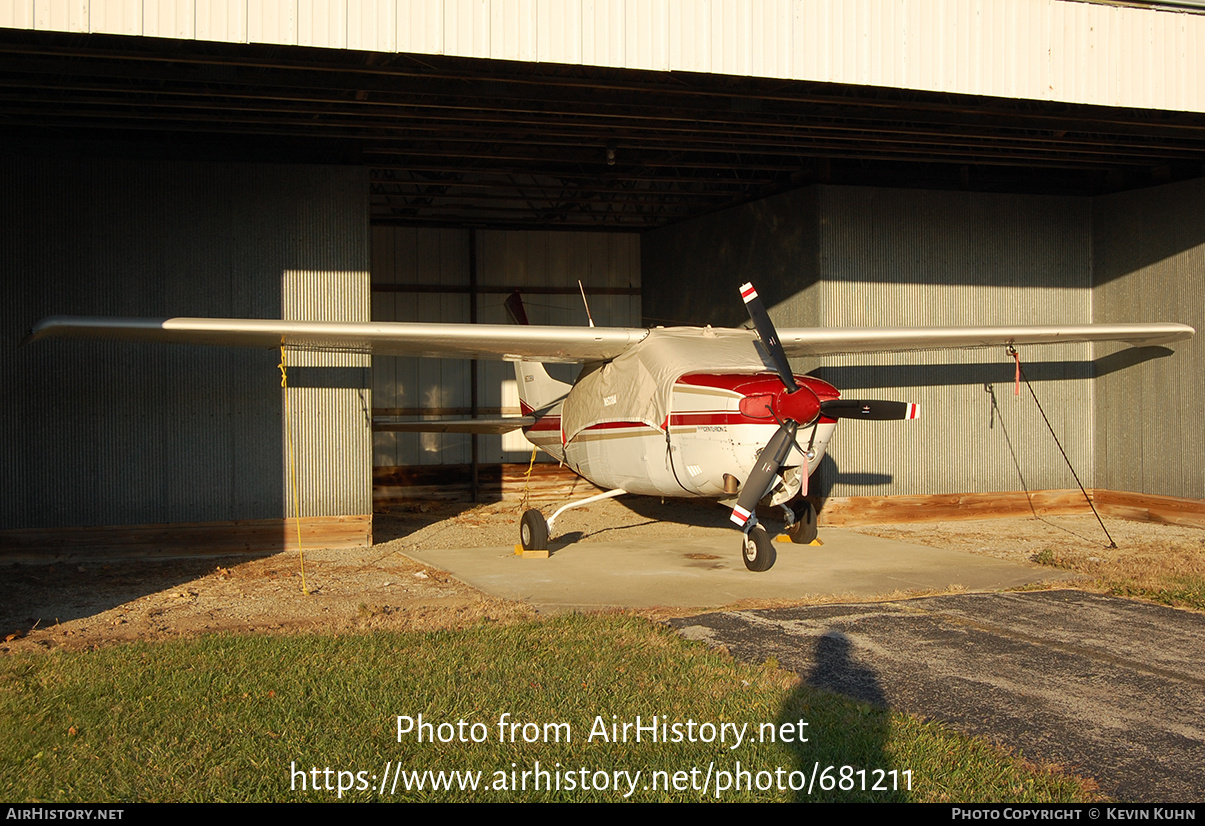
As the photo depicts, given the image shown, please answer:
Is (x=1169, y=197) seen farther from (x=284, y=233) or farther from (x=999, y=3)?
(x=284, y=233)

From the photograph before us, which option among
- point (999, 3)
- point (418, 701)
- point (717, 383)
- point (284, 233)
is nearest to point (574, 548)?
point (717, 383)

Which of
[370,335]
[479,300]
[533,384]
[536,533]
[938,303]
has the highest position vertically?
[479,300]

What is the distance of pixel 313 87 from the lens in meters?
8.75

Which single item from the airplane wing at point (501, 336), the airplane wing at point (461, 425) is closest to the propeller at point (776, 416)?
the airplane wing at point (501, 336)

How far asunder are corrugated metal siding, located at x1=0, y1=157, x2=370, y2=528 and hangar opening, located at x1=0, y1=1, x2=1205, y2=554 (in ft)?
0.08

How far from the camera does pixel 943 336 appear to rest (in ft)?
36.8

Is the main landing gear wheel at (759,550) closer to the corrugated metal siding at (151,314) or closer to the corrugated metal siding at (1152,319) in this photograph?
the corrugated metal siding at (151,314)

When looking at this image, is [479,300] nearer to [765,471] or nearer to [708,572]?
[708,572]

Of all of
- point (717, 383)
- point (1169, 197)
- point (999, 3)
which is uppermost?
point (999, 3)

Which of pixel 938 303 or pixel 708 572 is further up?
pixel 938 303

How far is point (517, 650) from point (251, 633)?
2.02m

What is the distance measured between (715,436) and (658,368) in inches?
41.6

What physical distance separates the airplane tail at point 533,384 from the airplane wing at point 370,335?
214 centimetres

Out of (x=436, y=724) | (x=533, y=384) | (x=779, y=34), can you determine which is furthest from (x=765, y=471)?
(x=533, y=384)
